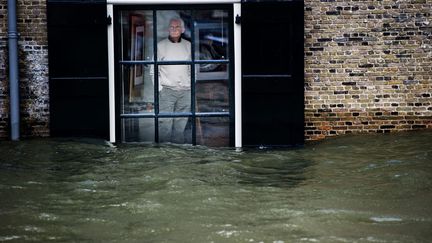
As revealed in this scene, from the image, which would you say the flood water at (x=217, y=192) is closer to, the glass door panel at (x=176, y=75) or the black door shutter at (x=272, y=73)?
the black door shutter at (x=272, y=73)

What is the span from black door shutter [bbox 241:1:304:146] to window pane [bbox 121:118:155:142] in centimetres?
140

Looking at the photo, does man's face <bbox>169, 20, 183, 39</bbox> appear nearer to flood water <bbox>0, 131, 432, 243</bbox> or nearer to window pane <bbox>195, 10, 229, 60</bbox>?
window pane <bbox>195, 10, 229, 60</bbox>

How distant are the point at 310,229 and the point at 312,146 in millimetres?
4666

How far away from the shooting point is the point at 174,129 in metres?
10.8

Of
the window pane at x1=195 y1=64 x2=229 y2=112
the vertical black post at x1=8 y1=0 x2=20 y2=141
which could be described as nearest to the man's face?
the window pane at x1=195 y1=64 x2=229 y2=112

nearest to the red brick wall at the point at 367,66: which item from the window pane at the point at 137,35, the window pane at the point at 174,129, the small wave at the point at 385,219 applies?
the window pane at the point at 174,129

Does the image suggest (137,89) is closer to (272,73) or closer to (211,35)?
(211,35)

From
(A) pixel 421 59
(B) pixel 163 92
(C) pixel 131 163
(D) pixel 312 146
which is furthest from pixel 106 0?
(A) pixel 421 59

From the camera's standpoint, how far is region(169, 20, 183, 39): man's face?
10.6 meters

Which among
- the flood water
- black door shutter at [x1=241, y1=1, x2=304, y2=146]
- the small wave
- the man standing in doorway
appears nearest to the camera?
the flood water

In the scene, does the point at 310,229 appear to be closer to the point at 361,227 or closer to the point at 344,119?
the point at 361,227

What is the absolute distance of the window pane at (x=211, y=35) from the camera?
10.6 metres

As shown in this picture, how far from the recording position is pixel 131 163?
888cm

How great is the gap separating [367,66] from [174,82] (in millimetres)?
2824
